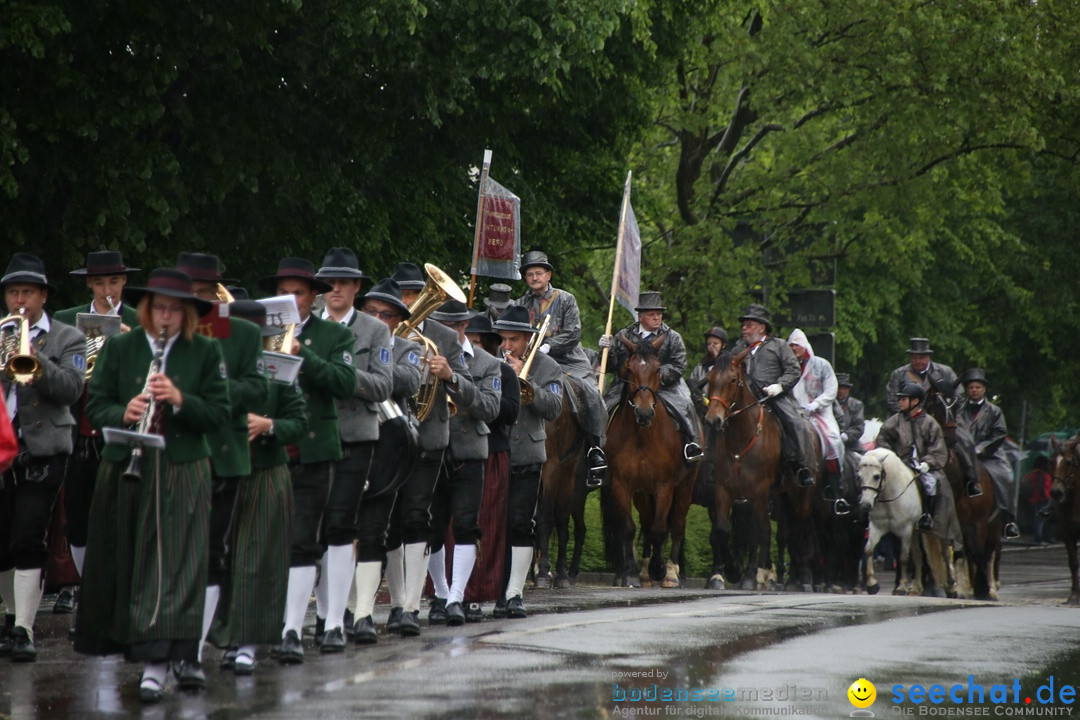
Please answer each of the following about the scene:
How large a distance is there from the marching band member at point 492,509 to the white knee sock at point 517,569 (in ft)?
0.31

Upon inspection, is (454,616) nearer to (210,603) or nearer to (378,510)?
(378,510)

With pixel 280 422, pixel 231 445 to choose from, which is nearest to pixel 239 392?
pixel 231 445

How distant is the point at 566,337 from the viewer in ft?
59.8

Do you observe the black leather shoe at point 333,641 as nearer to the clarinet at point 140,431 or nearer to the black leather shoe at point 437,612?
the black leather shoe at point 437,612

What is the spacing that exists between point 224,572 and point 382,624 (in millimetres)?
2892

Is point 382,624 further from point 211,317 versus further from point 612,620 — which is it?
Result: point 211,317

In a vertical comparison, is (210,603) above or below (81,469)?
below

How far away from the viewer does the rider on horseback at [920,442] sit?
22.4m

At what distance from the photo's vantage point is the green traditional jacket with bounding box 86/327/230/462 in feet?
29.4

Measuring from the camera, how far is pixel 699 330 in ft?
109

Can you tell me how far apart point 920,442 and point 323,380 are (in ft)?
44.5

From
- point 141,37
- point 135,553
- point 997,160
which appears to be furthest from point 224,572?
point 997,160

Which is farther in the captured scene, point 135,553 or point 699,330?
point 699,330

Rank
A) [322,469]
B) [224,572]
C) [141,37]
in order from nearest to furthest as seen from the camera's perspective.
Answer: [224,572] → [322,469] → [141,37]
